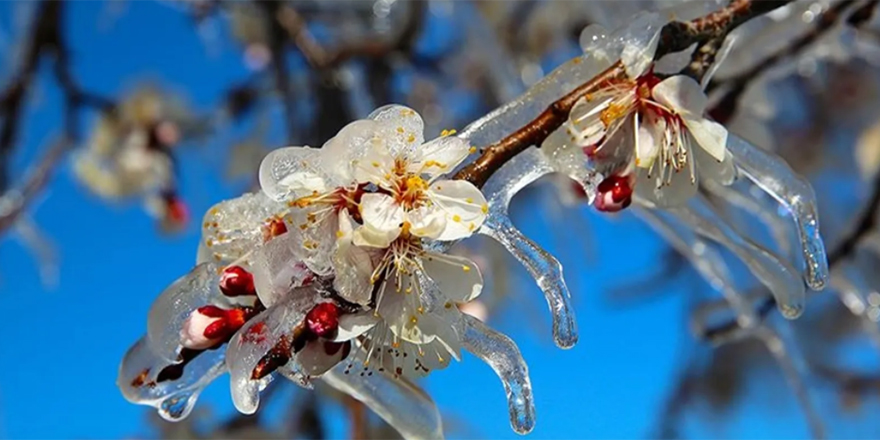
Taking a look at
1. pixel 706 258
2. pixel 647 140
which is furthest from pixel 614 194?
pixel 706 258

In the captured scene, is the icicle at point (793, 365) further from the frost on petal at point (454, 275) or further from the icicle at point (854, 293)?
the frost on petal at point (454, 275)

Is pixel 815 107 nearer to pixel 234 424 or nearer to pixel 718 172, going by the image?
pixel 234 424

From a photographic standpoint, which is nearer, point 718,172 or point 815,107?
point 718,172

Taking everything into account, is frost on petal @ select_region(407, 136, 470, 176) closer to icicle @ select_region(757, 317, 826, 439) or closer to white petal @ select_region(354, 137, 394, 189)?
white petal @ select_region(354, 137, 394, 189)

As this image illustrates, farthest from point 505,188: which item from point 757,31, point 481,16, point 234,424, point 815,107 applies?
point 815,107

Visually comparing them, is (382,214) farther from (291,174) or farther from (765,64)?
(765,64)

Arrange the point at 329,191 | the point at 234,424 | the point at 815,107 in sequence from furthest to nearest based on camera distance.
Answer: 1. the point at 815,107
2. the point at 234,424
3. the point at 329,191

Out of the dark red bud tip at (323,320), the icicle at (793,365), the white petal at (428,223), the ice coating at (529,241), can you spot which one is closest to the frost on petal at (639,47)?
the ice coating at (529,241)
